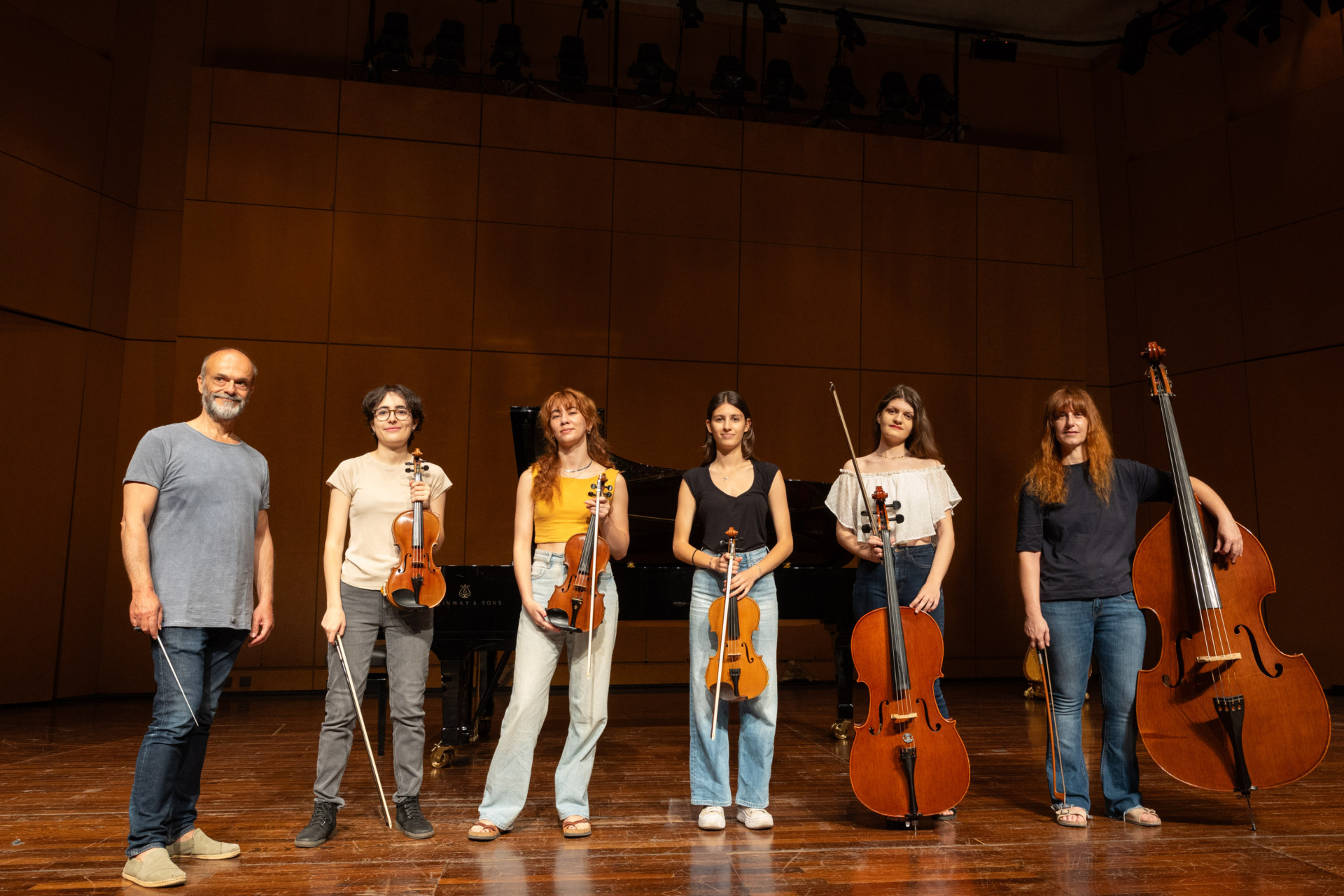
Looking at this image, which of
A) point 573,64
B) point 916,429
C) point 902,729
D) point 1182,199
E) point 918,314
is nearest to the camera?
point 902,729

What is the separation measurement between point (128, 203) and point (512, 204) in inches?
105

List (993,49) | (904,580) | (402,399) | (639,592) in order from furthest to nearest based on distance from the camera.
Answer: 1. (993,49)
2. (639,592)
3. (904,580)
4. (402,399)

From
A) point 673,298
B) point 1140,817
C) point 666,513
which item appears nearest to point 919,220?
point 673,298

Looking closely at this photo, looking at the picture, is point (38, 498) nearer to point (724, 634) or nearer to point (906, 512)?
point (724, 634)

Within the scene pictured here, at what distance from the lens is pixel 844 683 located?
455 cm

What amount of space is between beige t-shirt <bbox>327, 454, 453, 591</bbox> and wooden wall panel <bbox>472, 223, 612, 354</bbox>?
12.4 feet

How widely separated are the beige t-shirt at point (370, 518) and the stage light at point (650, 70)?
501cm

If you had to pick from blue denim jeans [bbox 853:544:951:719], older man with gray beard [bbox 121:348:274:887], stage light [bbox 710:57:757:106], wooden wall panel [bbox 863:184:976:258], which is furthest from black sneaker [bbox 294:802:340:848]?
stage light [bbox 710:57:757:106]

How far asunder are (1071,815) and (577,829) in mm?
1558

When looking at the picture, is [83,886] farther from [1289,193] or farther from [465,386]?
[1289,193]

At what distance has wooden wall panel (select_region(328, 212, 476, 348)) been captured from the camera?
20.4 ft

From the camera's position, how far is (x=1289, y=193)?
20.3 ft

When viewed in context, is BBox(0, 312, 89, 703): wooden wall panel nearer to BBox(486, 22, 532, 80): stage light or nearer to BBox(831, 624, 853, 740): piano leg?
BBox(486, 22, 532, 80): stage light

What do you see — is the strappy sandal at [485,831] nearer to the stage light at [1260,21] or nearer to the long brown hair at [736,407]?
the long brown hair at [736,407]
